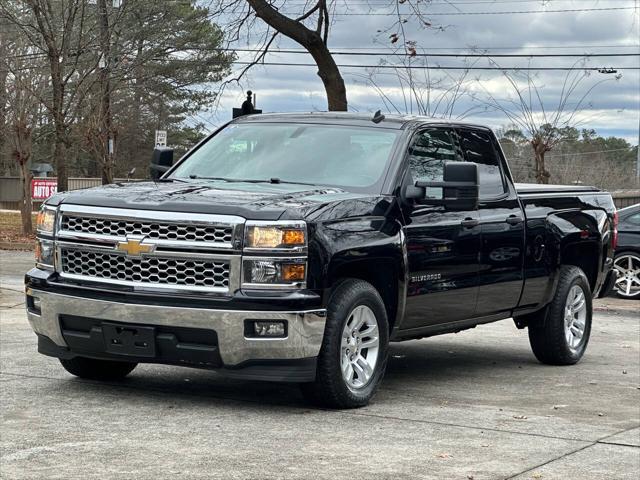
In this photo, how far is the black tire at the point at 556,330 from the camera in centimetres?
1045

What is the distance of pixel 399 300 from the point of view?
8.30 meters

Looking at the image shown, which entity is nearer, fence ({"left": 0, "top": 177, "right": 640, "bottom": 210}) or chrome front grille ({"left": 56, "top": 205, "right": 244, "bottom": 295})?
chrome front grille ({"left": 56, "top": 205, "right": 244, "bottom": 295})

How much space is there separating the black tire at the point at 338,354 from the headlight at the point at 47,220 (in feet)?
6.21

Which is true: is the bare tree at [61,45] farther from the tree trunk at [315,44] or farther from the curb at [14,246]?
the tree trunk at [315,44]

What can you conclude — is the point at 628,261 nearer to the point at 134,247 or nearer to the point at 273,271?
the point at 273,271

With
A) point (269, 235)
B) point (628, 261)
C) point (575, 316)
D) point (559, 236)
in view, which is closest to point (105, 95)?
point (628, 261)

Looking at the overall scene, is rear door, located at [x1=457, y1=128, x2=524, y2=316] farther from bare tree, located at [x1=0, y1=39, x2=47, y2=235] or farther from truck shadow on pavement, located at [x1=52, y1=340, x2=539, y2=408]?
bare tree, located at [x1=0, y1=39, x2=47, y2=235]

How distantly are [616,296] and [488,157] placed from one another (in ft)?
27.9

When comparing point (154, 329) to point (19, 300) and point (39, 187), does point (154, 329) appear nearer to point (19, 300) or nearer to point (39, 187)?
point (19, 300)

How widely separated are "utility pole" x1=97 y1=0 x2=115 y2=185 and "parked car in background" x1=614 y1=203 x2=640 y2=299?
54.0ft

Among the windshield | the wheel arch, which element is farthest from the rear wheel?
the wheel arch

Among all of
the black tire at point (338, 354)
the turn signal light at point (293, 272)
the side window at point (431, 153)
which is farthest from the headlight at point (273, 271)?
the side window at point (431, 153)

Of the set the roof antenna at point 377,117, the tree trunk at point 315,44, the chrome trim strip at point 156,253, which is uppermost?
the tree trunk at point 315,44

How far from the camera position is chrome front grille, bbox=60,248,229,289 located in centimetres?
737
